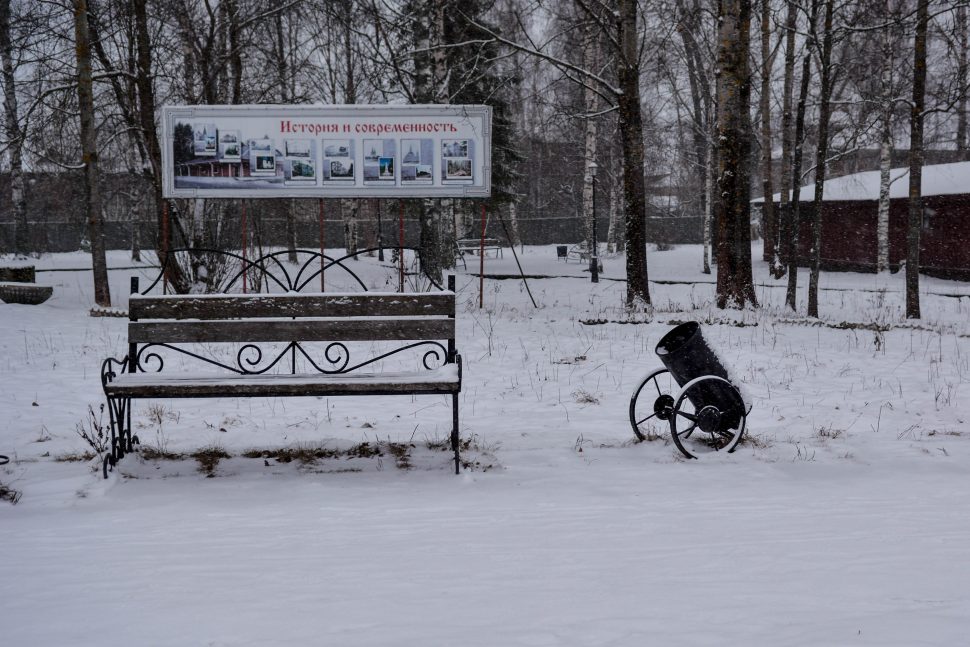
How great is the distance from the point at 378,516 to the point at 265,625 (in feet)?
4.05

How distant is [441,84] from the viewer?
44.3 feet

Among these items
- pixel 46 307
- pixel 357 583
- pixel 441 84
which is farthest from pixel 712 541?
pixel 46 307

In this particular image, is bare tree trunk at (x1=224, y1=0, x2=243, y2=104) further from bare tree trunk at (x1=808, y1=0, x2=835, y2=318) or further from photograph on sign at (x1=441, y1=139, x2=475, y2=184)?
bare tree trunk at (x1=808, y1=0, x2=835, y2=318)

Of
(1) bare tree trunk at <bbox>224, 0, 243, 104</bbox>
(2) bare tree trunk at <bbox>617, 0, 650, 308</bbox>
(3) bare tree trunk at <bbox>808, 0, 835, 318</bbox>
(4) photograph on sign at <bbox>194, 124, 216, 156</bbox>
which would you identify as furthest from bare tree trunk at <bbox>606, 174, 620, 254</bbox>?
(4) photograph on sign at <bbox>194, 124, 216, 156</bbox>

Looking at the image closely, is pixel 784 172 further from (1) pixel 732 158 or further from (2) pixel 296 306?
(2) pixel 296 306

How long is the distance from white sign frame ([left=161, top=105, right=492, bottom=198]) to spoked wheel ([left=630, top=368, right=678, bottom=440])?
18.8 ft

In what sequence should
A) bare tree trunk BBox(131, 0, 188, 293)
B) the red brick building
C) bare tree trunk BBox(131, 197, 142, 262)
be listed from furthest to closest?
bare tree trunk BBox(131, 197, 142, 262) → the red brick building → bare tree trunk BBox(131, 0, 188, 293)

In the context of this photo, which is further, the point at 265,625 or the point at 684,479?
the point at 684,479

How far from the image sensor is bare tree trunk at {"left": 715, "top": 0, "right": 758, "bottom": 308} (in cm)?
1182

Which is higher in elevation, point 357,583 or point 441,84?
point 441,84

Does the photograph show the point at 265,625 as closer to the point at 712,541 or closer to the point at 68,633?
the point at 68,633

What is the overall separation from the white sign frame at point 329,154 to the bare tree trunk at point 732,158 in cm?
361

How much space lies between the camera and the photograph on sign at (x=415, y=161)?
11930 millimetres

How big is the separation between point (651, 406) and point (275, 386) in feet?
10.2
